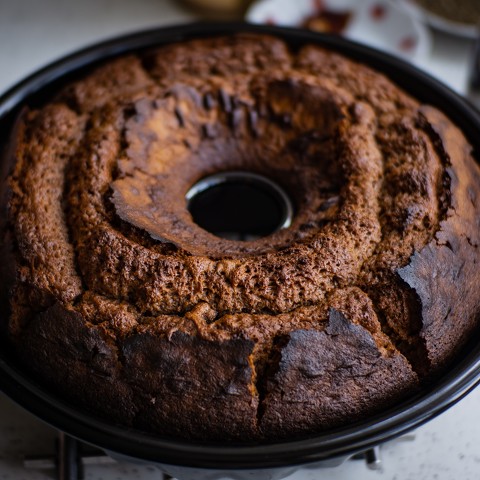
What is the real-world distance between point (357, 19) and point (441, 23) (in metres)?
0.23

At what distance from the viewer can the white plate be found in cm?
189

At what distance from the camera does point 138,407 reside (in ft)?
3.03

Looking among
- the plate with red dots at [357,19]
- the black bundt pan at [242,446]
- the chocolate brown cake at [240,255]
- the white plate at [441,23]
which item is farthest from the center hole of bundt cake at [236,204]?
→ the white plate at [441,23]

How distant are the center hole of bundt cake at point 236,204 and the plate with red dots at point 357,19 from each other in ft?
2.72

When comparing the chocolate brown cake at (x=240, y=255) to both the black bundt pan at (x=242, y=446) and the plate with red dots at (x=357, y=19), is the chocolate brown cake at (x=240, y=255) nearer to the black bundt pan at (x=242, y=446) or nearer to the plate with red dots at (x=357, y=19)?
the black bundt pan at (x=242, y=446)

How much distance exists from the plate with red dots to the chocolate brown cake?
72cm

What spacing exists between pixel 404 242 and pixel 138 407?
0.43 m

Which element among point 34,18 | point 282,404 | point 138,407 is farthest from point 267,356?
point 34,18

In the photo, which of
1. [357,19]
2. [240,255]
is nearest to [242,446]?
[240,255]

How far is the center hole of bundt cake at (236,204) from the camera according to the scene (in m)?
1.17

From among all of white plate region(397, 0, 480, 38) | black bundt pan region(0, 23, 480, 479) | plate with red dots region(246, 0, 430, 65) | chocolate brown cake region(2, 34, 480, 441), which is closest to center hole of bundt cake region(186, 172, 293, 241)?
chocolate brown cake region(2, 34, 480, 441)

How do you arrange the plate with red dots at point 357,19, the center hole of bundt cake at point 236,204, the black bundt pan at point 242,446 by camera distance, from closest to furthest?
1. the black bundt pan at point 242,446
2. the center hole of bundt cake at point 236,204
3. the plate with red dots at point 357,19

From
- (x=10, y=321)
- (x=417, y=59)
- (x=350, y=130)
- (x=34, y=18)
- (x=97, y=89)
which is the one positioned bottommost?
(x=10, y=321)

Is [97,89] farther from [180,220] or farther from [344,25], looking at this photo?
[344,25]
